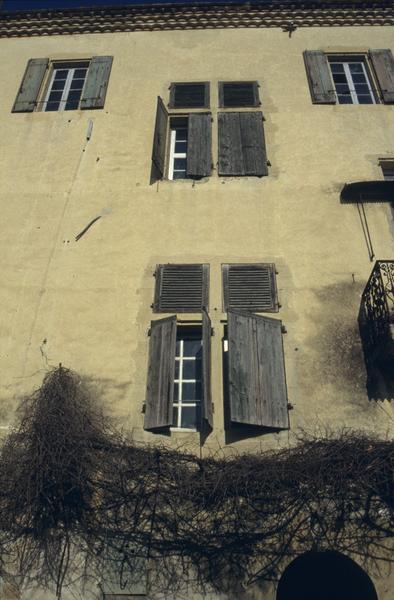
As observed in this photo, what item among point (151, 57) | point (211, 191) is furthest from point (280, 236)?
point (151, 57)

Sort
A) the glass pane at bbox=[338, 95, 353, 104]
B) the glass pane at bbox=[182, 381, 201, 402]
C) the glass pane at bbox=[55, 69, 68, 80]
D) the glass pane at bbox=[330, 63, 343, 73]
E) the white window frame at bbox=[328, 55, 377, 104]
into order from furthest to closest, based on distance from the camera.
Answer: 1. the glass pane at bbox=[55, 69, 68, 80]
2. the glass pane at bbox=[330, 63, 343, 73]
3. the white window frame at bbox=[328, 55, 377, 104]
4. the glass pane at bbox=[338, 95, 353, 104]
5. the glass pane at bbox=[182, 381, 201, 402]

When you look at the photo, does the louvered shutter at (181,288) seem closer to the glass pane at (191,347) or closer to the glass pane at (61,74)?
the glass pane at (191,347)

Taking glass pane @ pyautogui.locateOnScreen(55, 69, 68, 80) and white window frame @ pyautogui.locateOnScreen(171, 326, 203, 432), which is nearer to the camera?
white window frame @ pyautogui.locateOnScreen(171, 326, 203, 432)

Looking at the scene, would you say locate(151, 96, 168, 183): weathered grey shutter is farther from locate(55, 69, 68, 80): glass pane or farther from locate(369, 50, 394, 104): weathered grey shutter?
locate(369, 50, 394, 104): weathered grey shutter

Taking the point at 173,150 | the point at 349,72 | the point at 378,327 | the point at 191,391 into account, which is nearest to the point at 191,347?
the point at 191,391

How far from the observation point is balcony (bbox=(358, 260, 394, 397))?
6.86 metres

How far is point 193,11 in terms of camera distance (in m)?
12.2

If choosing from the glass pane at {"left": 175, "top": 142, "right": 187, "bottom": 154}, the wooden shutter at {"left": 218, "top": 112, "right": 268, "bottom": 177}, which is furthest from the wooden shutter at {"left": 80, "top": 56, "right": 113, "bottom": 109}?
the wooden shutter at {"left": 218, "top": 112, "right": 268, "bottom": 177}

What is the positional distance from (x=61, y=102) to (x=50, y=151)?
1.75m

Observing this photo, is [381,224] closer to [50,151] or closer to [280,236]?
[280,236]

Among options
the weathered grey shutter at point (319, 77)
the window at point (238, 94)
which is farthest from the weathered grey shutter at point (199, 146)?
the weathered grey shutter at point (319, 77)

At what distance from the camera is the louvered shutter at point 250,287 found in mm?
8031

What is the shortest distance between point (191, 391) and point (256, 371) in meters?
1.03

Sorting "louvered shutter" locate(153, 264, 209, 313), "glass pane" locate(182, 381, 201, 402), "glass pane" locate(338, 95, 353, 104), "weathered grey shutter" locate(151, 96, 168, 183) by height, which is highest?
"glass pane" locate(338, 95, 353, 104)
